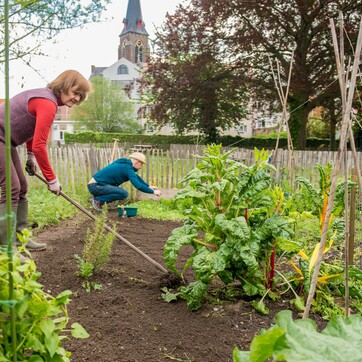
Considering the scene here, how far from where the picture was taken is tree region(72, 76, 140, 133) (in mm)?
42750

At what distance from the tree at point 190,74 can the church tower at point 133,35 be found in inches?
2155

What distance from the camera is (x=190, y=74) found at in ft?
66.9

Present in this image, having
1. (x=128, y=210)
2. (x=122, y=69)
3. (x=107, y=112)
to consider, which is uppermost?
(x=122, y=69)

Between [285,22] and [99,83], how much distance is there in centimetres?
2836

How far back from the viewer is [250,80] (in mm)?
→ 20094

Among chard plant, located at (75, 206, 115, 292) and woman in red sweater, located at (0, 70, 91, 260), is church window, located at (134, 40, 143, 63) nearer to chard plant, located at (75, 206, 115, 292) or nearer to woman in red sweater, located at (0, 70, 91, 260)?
woman in red sweater, located at (0, 70, 91, 260)

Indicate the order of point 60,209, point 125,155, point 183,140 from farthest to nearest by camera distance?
point 183,140 → point 125,155 → point 60,209

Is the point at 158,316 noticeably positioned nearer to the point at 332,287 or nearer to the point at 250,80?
the point at 332,287

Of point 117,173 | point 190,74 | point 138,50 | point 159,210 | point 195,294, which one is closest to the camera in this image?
point 195,294

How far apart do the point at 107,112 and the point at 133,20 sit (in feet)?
127

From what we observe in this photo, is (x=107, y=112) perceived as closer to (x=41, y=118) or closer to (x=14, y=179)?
(x=14, y=179)

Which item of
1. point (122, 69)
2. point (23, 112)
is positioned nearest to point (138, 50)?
point (122, 69)

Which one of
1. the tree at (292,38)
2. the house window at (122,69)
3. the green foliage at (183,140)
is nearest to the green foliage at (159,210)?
the tree at (292,38)

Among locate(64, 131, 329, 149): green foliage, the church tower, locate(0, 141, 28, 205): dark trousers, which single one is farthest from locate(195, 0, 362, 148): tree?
the church tower
